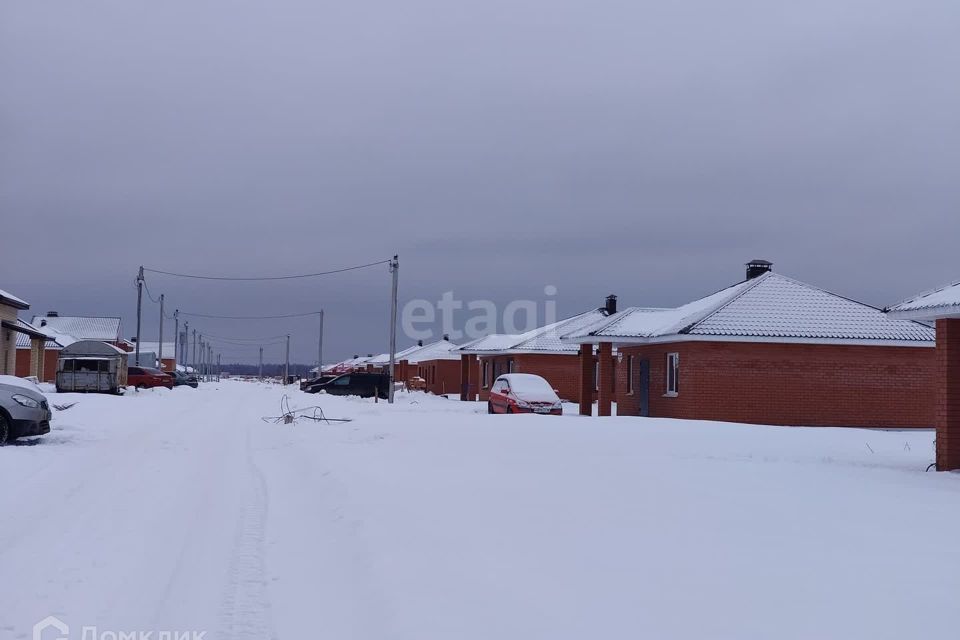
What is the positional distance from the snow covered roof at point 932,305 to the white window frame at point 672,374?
12516mm

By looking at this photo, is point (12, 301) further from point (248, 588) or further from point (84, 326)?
point (84, 326)

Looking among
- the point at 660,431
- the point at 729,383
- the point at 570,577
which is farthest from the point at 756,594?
the point at 729,383

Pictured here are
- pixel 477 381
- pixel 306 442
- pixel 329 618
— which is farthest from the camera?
pixel 477 381

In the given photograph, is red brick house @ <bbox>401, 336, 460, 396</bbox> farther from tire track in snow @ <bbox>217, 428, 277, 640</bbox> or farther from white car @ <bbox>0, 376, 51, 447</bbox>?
tire track in snow @ <bbox>217, 428, 277, 640</bbox>

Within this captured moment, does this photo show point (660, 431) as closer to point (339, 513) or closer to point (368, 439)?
point (368, 439)

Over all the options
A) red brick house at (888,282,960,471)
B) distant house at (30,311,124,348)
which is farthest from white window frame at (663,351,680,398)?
distant house at (30,311,124,348)

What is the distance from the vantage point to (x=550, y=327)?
51281 mm

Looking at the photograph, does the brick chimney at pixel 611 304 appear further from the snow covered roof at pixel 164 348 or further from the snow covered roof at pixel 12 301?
the snow covered roof at pixel 164 348

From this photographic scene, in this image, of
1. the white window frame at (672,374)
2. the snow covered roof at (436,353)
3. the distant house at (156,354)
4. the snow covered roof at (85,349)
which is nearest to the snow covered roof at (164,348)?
the distant house at (156,354)

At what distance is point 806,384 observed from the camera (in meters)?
27.2

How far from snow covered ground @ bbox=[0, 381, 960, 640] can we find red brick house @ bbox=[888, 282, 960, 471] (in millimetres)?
582

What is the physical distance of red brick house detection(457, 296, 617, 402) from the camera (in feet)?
143

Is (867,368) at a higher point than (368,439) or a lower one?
higher

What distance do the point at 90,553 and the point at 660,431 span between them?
14.8m
